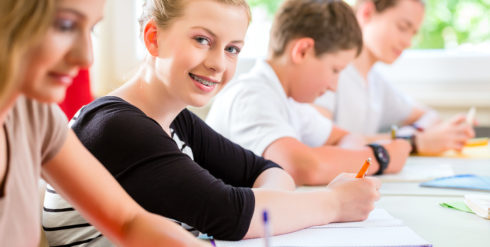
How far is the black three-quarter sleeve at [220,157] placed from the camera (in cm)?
127

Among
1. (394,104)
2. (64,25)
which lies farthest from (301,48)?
(64,25)

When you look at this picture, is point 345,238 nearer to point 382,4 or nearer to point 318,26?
point 318,26

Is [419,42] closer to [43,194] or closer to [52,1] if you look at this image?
[43,194]

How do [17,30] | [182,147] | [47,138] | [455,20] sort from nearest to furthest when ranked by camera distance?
[17,30] → [47,138] → [182,147] → [455,20]

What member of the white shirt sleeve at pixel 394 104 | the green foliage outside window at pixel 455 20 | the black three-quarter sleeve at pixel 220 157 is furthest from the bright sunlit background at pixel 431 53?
the black three-quarter sleeve at pixel 220 157

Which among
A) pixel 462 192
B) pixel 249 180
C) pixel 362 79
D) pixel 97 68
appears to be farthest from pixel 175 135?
pixel 97 68

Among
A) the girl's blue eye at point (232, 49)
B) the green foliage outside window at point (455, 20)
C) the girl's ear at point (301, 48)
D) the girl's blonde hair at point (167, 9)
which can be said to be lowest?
the green foliage outside window at point (455, 20)

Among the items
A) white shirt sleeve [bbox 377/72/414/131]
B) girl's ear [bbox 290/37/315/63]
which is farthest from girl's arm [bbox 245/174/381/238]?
white shirt sleeve [bbox 377/72/414/131]

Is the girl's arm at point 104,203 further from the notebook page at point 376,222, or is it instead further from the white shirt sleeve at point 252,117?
the white shirt sleeve at point 252,117

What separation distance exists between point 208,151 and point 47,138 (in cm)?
58

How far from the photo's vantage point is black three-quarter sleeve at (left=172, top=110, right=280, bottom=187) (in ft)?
4.18

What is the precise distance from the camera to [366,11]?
2350 mm

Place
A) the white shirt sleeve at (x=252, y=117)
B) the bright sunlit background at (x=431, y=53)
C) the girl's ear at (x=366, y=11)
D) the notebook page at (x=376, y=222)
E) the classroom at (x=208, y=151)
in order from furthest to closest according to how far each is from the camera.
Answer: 1. the bright sunlit background at (x=431, y=53)
2. the girl's ear at (x=366, y=11)
3. the white shirt sleeve at (x=252, y=117)
4. the notebook page at (x=376, y=222)
5. the classroom at (x=208, y=151)

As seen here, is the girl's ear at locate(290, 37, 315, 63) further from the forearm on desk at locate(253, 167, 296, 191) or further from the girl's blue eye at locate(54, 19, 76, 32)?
the girl's blue eye at locate(54, 19, 76, 32)
